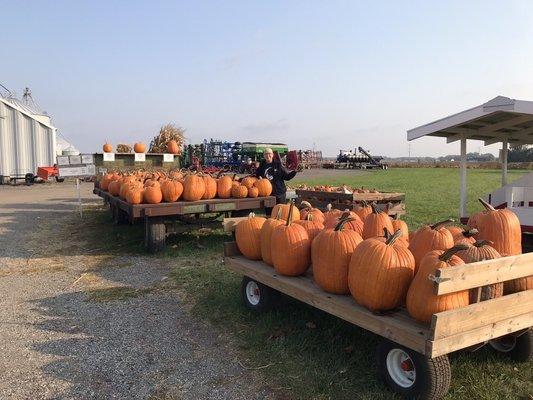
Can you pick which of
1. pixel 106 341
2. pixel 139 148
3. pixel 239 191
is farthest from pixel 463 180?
pixel 139 148

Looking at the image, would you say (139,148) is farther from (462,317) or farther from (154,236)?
(462,317)

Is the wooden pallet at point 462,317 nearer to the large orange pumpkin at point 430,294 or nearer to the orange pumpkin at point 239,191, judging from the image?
the large orange pumpkin at point 430,294

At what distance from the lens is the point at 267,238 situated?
4.67 metres

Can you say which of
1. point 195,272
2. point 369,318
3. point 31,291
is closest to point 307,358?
point 369,318

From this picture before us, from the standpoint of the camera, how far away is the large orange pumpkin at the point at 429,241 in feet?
12.1

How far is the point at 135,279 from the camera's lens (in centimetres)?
649

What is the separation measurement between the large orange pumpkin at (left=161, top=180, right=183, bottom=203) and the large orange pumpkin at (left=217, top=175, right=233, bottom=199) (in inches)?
33.0

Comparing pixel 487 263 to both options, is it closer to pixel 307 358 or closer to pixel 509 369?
pixel 509 369

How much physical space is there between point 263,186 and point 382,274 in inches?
244

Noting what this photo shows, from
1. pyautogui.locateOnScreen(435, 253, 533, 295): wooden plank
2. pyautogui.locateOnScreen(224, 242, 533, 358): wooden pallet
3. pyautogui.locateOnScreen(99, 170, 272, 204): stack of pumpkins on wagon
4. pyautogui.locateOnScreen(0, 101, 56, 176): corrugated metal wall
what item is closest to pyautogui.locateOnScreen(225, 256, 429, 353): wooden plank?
pyautogui.locateOnScreen(224, 242, 533, 358): wooden pallet

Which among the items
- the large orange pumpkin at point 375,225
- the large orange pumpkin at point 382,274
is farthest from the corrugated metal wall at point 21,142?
the large orange pumpkin at point 382,274

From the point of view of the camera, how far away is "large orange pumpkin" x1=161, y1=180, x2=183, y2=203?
830 cm

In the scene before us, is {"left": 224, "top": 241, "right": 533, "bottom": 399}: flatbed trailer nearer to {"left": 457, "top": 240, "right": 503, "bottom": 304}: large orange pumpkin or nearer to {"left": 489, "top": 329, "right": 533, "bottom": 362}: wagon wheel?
{"left": 489, "top": 329, "right": 533, "bottom": 362}: wagon wheel

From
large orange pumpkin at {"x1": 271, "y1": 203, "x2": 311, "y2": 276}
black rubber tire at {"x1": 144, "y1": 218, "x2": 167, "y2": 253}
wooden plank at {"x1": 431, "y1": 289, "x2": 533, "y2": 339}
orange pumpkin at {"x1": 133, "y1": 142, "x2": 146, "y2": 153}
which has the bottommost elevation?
black rubber tire at {"x1": 144, "y1": 218, "x2": 167, "y2": 253}
